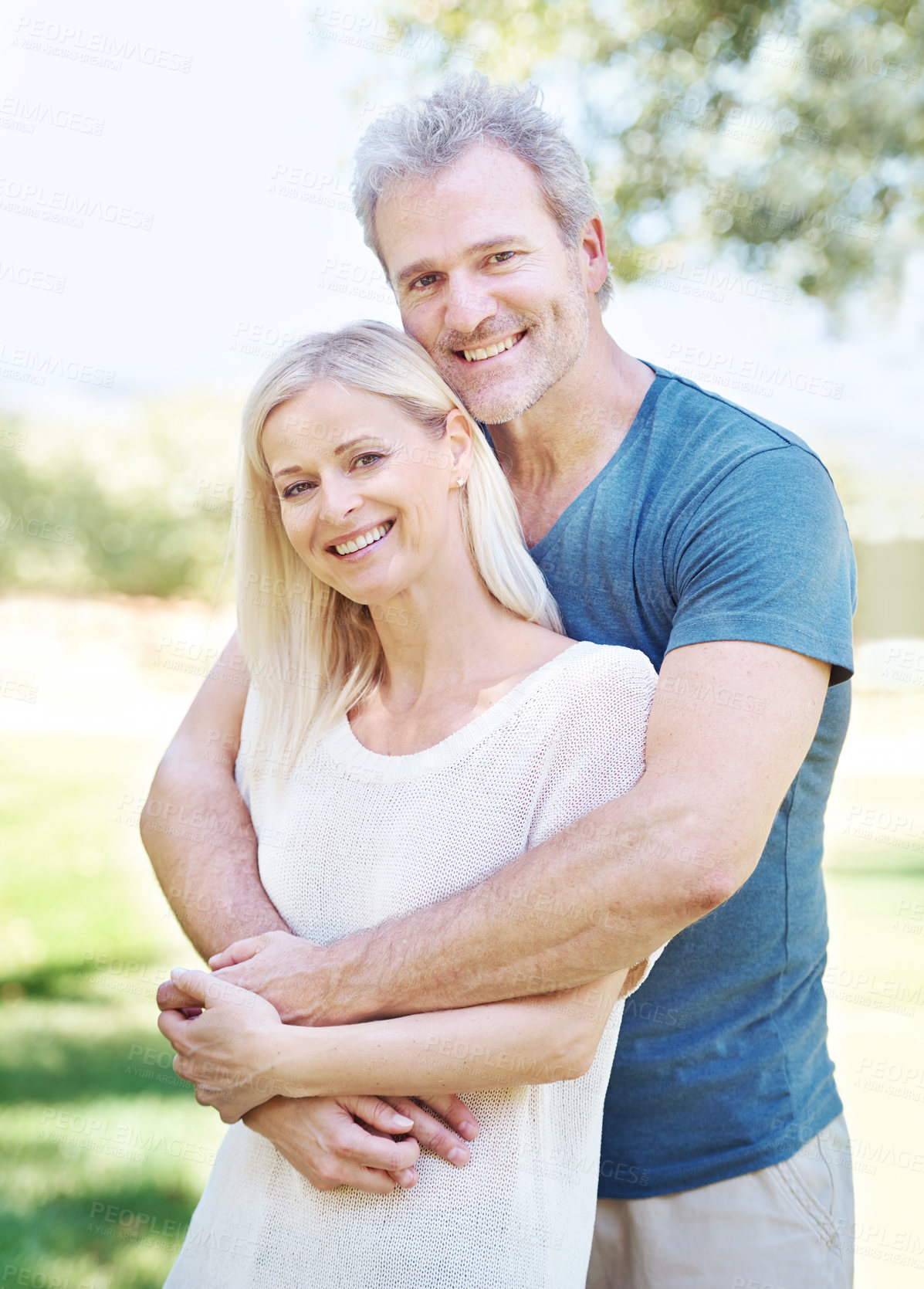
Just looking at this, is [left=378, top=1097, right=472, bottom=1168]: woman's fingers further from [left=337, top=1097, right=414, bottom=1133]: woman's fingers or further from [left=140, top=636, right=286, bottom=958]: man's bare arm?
[left=140, top=636, right=286, bottom=958]: man's bare arm

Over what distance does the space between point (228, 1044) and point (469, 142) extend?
145 cm

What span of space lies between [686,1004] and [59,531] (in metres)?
8.94

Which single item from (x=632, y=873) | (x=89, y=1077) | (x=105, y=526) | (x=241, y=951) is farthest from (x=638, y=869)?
(x=105, y=526)

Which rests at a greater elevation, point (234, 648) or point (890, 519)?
point (890, 519)

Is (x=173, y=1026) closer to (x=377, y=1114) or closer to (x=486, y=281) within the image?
(x=377, y=1114)

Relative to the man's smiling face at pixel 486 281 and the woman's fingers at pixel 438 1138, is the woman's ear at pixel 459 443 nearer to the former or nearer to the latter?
the man's smiling face at pixel 486 281

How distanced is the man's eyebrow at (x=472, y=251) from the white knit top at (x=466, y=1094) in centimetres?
69

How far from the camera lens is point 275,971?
164 centimetres

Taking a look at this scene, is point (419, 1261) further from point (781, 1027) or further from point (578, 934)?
point (781, 1027)

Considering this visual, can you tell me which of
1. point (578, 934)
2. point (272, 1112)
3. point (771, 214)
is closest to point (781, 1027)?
point (578, 934)

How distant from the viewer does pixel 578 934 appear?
1469 mm

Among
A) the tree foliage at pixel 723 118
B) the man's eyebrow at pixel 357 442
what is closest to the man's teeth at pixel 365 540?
the man's eyebrow at pixel 357 442

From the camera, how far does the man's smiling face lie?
1.91m

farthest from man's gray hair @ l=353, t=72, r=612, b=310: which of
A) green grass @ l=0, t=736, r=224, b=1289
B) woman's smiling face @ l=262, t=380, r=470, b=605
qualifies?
green grass @ l=0, t=736, r=224, b=1289
